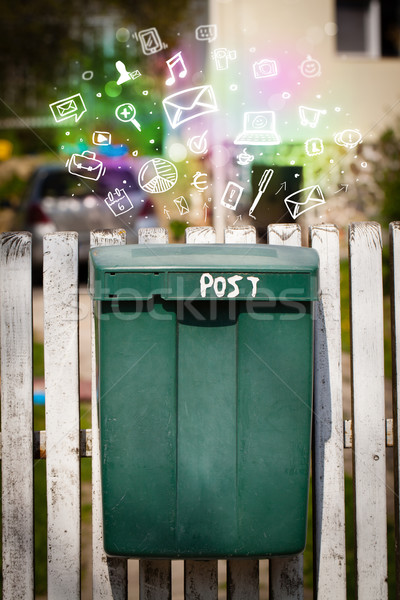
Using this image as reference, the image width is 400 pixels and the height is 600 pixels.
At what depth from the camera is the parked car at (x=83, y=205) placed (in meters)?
2.87

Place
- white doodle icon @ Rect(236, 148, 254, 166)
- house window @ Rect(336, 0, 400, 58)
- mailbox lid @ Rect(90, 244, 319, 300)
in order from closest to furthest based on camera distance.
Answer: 1. mailbox lid @ Rect(90, 244, 319, 300)
2. white doodle icon @ Rect(236, 148, 254, 166)
3. house window @ Rect(336, 0, 400, 58)

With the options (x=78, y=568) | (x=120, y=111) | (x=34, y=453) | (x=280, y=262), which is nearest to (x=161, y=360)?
(x=280, y=262)

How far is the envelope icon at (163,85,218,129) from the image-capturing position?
Answer: 294cm

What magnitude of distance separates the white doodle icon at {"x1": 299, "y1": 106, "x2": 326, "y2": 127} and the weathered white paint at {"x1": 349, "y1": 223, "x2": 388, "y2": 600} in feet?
2.63

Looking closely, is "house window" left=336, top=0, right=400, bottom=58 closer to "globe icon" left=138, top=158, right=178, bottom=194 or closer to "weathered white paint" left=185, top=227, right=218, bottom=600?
"globe icon" left=138, top=158, right=178, bottom=194

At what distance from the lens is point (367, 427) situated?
2.38 metres

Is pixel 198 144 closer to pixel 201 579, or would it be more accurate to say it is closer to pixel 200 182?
pixel 200 182

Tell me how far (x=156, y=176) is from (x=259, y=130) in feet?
1.71

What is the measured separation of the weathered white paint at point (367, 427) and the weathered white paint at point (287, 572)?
21 cm

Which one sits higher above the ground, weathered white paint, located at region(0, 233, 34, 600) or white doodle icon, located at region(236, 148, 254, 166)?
white doodle icon, located at region(236, 148, 254, 166)

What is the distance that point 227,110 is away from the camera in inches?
A: 126

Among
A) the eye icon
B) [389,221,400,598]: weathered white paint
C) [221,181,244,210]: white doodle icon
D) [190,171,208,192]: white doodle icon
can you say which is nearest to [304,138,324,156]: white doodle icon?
the eye icon

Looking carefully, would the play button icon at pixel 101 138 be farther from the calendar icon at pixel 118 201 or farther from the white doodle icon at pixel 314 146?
the white doodle icon at pixel 314 146

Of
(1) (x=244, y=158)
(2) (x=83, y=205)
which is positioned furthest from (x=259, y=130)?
(2) (x=83, y=205)
